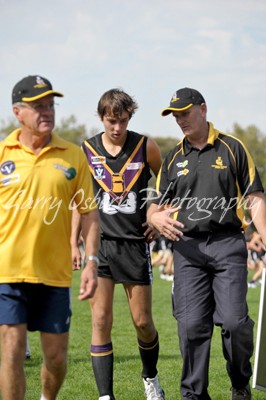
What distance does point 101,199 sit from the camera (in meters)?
8.07

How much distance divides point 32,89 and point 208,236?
208 centimetres

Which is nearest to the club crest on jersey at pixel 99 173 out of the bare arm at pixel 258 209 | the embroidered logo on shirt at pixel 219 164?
the embroidered logo on shirt at pixel 219 164

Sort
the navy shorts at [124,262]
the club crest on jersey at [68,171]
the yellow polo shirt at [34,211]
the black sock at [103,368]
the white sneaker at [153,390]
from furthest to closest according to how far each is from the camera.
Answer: the white sneaker at [153,390], the navy shorts at [124,262], the black sock at [103,368], the club crest on jersey at [68,171], the yellow polo shirt at [34,211]

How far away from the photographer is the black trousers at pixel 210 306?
7117mm

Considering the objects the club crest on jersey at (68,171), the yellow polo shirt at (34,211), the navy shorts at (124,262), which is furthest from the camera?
the navy shorts at (124,262)

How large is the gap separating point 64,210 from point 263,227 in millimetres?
1948

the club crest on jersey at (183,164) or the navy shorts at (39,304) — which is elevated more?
the club crest on jersey at (183,164)

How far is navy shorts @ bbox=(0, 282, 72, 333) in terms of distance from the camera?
233 inches

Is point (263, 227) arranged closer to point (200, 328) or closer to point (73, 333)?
point (200, 328)

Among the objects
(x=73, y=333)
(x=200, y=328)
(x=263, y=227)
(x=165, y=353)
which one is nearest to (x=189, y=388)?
(x=200, y=328)

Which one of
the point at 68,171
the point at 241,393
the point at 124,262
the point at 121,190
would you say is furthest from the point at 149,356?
the point at 68,171

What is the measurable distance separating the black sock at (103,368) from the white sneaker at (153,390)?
493 mm

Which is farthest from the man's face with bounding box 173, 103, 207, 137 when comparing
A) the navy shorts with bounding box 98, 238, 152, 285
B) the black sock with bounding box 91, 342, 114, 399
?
the black sock with bounding box 91, 342, 114, 399

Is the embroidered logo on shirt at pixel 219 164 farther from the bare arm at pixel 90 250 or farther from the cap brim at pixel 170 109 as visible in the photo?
the bare arm at pixel 90 250
